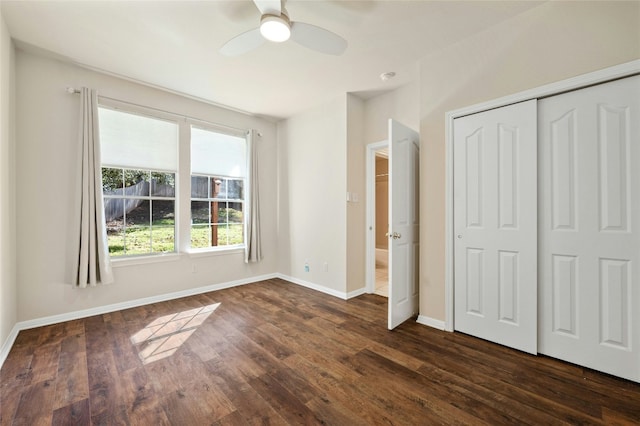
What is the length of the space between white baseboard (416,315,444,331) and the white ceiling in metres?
2.76

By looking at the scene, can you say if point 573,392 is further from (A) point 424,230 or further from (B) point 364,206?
(B) point 364,206

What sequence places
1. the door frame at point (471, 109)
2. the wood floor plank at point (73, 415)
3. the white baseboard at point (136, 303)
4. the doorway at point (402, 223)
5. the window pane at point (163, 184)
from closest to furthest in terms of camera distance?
the wood floor plank at point (73, 415) < the door frame at point (471, 109) < the white baseboard at point (136, 303) < the doorway at point (402, 223) < the window pane at point (163, 184)

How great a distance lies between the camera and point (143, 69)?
10.2 feet

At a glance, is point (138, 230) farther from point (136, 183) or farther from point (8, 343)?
point (8, 343)

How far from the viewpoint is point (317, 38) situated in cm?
208

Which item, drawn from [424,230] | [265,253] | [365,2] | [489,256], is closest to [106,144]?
[265,253]

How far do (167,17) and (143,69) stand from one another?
44.2 inches

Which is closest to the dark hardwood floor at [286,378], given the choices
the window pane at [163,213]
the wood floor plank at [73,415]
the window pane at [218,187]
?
the wood floor plank at [73,415]

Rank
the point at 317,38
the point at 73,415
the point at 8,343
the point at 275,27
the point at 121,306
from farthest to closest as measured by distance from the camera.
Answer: the point at 121,306 < the point at 8,343 < the point at 317,38 < the point at 275,27 < the point at 73,415

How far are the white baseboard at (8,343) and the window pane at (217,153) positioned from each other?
2491 mm

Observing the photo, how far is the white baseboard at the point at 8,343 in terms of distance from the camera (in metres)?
2.19

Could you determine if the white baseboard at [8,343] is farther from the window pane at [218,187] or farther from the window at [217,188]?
Answer: the window pane at [218,187]

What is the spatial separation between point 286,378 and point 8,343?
2.53m

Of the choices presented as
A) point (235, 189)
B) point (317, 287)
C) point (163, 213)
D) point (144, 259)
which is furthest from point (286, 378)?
point (235, 189)
